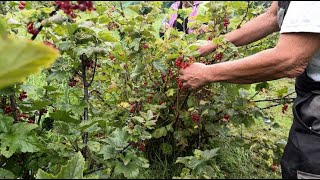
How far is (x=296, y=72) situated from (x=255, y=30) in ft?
2.18

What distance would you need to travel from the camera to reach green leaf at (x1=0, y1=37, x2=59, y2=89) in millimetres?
634

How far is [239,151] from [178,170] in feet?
2.20

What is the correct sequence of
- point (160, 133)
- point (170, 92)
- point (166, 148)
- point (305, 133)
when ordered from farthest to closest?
point (166, 148), point (160, 133), point (170, 92), point (305, 133)

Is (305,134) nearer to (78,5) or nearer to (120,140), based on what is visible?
(120,140)

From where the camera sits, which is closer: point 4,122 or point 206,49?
point 4,122

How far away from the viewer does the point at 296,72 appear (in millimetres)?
1884

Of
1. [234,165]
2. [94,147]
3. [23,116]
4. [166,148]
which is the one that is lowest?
[234,165]

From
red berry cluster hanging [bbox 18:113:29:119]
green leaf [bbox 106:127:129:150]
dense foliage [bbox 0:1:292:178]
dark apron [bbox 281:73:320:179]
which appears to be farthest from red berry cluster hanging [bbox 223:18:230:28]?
red berry cluster hanging [bbox 18:113:29:119]

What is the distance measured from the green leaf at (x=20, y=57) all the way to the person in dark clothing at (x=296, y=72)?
1261 millimetres

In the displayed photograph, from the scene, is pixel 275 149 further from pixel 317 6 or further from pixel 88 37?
pixel 88 37

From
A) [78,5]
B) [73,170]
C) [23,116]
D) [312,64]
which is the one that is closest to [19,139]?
[23,116]

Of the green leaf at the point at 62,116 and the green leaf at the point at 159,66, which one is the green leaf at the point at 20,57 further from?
the green leaf at the point at 159,66

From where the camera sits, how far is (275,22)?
8.05 ft

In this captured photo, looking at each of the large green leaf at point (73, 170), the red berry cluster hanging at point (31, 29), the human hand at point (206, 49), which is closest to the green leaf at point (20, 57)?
the large green leaf at point (73, 170)
